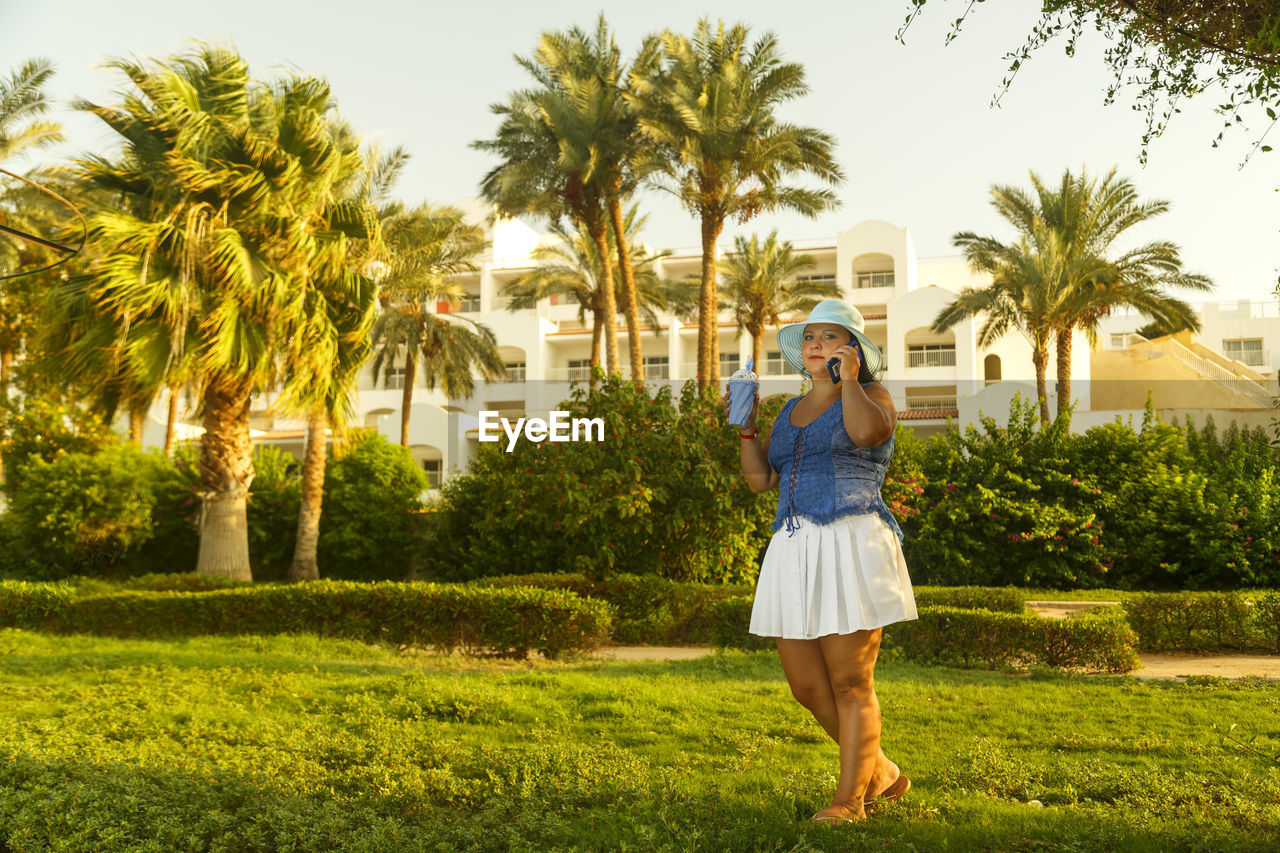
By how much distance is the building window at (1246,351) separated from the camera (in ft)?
167

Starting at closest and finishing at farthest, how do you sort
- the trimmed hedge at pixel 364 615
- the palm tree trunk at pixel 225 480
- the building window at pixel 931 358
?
1. the trimmed hedge at pixel 364 615
2. the palm tree trunk at pixel 225 480
3. the building window at pixel 931 358

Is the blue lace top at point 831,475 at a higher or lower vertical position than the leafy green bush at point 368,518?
higher

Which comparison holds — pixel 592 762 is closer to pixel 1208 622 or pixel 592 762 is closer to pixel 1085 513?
pixel 1208 622

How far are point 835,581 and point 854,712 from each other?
486 mm

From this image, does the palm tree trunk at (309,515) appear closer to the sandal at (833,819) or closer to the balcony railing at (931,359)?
the sandal at (833,819)

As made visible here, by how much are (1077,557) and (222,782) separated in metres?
18.2

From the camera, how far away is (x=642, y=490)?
14820mm

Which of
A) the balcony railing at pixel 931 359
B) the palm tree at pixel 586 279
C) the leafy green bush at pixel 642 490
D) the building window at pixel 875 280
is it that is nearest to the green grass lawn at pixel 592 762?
the leafy green bush at pixel 642 490

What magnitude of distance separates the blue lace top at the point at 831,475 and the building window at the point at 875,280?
51.0 meters

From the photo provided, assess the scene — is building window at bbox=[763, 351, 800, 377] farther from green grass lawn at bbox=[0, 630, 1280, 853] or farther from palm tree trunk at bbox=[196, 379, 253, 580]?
green grass lawn at bbox=[0, 630, 1280, 853]

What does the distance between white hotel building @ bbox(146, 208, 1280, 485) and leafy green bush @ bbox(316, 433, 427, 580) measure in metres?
13.8

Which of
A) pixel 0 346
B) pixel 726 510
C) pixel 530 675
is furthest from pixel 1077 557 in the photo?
pixel 0 346

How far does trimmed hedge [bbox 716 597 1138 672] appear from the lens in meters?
9.88

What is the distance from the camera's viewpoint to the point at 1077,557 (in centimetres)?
1939
